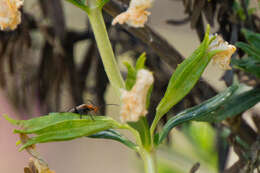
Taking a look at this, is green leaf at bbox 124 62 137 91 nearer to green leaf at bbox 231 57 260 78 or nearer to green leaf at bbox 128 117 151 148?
green leaf at bbox 128 117 151 148

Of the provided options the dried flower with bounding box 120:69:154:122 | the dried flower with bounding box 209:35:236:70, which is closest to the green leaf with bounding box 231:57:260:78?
the dried flower with bounding box 209:35:236:70

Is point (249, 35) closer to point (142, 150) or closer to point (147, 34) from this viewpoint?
point (147, 34)

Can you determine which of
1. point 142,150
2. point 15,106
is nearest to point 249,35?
point 142,150

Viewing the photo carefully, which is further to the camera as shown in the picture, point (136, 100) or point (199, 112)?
point (199, 112)

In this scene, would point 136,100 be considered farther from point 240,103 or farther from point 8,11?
point 240,103

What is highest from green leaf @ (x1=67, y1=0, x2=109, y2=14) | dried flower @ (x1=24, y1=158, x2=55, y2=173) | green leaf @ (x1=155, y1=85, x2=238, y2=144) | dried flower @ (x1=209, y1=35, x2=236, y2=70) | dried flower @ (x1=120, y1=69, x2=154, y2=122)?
green leaf @ (x1=67, y1=0, x2=109, y2=14)

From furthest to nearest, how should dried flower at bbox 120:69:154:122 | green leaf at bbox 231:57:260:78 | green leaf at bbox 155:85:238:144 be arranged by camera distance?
1. green leaf at bbox 231:57:260:78
2. green leaf at bbox 155:85:238:144
3. dried flower at bbox 120:69:154:122

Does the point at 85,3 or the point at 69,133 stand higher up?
the point at 85,3

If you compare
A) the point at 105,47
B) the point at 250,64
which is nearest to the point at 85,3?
the point at 105,47
